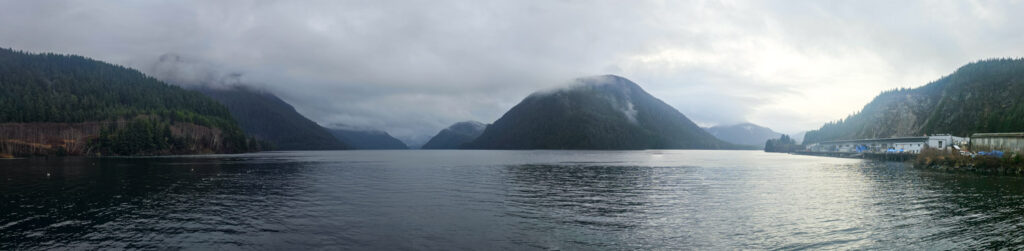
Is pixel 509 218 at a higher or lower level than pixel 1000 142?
lower

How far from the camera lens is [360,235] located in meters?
27.6

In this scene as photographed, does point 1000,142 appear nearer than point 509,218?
No

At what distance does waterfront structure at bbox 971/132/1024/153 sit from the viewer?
10071cm

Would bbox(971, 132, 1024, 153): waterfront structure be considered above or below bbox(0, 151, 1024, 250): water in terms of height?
above

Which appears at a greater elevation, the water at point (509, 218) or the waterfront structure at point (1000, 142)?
the waterfront structure at point (1000, 142)

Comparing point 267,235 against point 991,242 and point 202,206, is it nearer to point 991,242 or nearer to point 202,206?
point 202,206

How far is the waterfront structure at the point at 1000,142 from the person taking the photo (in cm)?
10071

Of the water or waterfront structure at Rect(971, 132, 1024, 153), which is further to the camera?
waterfront structure at Rect(971, 132, 1024, 153)

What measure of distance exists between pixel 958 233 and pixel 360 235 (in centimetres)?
3326

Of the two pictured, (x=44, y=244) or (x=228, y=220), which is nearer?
(x=44, y=244)

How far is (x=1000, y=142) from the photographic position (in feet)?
355

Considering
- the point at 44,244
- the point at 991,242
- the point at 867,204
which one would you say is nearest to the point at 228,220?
the point at 44,244

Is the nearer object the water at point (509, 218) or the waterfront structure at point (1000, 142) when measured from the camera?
the water at point (509, 218)

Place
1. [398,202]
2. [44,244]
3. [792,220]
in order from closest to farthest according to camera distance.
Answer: [44,244] → [792,220] → [398,202]
